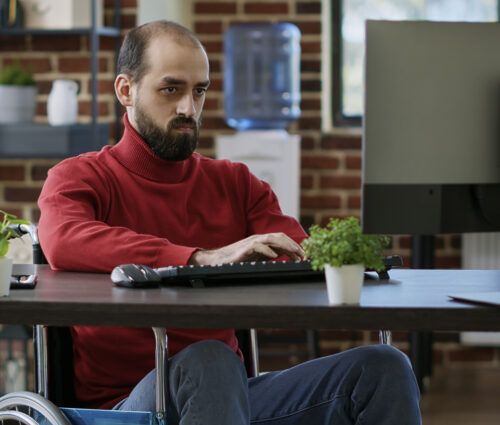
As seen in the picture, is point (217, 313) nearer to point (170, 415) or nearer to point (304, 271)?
point (170, 415)

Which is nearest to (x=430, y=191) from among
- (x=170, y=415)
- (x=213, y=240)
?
(x=170, y=415)

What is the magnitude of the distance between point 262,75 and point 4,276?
303cm

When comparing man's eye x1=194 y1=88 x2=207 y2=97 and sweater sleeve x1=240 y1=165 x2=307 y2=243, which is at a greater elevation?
man's eye x1=194 y1=88 x2=207 y2=97

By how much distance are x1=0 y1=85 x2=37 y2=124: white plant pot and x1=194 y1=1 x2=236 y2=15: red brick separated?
0.85 meters

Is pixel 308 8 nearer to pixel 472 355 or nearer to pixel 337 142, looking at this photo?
pixel 337 142

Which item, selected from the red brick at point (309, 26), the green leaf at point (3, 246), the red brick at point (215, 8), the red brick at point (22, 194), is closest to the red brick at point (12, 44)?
the red brick at point (22, 194)

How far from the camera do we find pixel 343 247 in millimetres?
1552

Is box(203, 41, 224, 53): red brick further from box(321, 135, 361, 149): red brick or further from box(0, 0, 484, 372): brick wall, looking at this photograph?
box(321, 135, 361, 149): red brick

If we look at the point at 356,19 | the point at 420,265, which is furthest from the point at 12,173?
the point at 420,265

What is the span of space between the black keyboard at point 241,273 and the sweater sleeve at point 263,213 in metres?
0.38

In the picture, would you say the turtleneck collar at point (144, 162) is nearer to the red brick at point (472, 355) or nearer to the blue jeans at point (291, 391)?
the blue jeans at point (291, 391)

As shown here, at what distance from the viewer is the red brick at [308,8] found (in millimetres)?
4520

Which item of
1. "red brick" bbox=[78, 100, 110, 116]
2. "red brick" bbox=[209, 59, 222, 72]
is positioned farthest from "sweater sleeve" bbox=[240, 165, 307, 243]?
"red brick" bbox=[209, 59, 222, 72]

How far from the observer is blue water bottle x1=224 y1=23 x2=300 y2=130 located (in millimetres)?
4488
